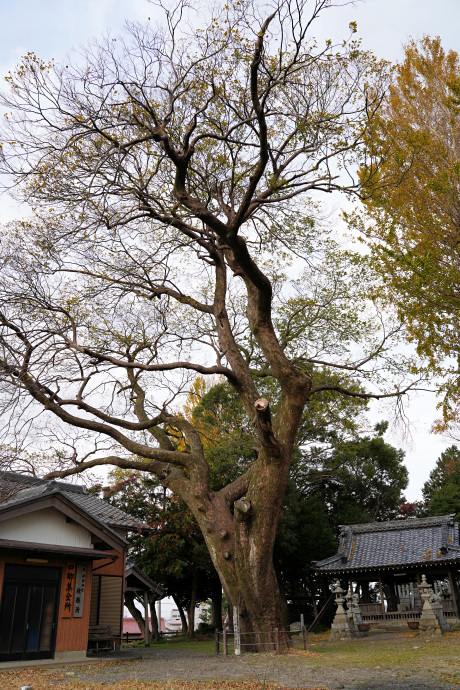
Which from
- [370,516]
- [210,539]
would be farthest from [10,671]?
[370,516]

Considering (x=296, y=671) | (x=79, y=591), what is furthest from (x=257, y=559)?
(x=79, y=591)

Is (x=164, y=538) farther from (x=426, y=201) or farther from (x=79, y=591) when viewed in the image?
(x=426, y=201)

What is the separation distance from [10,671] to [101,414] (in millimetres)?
5557

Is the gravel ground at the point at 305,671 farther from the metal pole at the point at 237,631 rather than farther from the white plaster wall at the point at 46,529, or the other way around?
the white plaster wall at the point at 46,529

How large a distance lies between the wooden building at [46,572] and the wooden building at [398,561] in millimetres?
11910

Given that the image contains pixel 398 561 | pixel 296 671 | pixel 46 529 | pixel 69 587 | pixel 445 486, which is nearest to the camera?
pixel 296 671

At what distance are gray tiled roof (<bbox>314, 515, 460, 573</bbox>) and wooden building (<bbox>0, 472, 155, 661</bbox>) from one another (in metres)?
11.7

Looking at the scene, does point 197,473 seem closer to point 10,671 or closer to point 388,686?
point 10,671

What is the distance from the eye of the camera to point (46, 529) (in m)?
13.1

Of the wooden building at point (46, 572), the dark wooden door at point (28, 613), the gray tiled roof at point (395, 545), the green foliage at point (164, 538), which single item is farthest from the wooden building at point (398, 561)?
the dark wooden door at point (28, 613)

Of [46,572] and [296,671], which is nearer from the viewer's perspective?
[296,671]

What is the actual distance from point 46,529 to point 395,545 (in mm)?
15517

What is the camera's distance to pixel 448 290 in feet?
31.8

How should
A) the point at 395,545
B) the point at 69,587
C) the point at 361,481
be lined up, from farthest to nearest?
1. the point at 361,481
2. the point at 395,545
3. the point at 69,587
